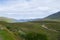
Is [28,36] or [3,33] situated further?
[28,36]

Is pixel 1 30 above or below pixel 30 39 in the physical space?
above

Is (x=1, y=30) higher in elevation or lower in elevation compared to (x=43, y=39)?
higher

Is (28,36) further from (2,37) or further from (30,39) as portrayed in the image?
(2,37)

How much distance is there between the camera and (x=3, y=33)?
29.9 meters

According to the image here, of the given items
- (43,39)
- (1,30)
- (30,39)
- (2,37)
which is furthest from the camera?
(43,39)

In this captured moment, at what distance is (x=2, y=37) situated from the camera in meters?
28.8

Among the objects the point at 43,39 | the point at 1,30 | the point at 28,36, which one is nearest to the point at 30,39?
the point at 28,36

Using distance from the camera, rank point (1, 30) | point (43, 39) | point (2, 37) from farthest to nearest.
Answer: point (43, 39) < point (1, 30) < point (2, 37)

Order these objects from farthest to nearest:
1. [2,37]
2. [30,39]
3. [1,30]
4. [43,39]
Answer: [43,39], [30,39], [1,30], [2,37]

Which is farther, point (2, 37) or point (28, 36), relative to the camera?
point (28, 36)

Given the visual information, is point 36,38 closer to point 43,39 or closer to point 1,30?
point 43,39

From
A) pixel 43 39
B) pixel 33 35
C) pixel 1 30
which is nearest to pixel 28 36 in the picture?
pixel 33 35

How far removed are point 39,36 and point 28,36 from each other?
7.54 feet

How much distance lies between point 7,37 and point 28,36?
11655 millimetres
